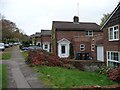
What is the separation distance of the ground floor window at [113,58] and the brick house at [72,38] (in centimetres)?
1431

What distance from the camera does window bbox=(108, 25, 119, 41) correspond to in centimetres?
2138

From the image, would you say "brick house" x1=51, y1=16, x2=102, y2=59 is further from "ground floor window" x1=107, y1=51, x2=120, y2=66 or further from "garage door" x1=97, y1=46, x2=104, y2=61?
"ground floor window" x1=107, y1=51, x2=120, y2=66

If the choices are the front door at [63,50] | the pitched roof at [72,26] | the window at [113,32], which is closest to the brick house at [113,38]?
the window at [113,32]

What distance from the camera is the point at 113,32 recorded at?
22.1 m

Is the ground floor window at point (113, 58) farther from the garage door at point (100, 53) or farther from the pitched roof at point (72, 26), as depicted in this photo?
the pitched roof at point (72, 26)

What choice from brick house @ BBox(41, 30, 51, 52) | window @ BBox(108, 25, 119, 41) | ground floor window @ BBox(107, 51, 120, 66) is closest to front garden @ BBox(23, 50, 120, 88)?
ground floor window @ BBox(107, 51, 120, 66)

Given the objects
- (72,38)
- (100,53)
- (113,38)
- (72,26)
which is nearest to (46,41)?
(72,26)

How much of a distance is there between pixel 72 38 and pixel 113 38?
66.3 feet

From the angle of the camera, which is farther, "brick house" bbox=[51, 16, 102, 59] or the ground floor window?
"brick house" bbox=[51, 16, 102, 59]

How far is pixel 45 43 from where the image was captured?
2227 inches

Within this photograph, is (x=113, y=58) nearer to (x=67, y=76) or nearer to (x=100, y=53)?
(x=100, y=53)

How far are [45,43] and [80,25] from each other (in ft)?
45.1

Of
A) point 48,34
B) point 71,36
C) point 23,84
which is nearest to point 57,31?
point 71,36

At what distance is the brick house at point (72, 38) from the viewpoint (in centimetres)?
3981
